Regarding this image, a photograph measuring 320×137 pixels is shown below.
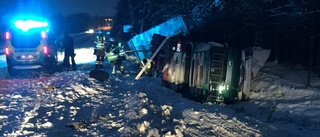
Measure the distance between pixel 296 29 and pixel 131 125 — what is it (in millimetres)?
8409

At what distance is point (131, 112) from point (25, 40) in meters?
8.24

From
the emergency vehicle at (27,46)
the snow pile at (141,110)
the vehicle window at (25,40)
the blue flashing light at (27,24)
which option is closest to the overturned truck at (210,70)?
the snow pile at (141,110)

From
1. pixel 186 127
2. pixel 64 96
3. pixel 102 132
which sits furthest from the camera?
pixel 64 96

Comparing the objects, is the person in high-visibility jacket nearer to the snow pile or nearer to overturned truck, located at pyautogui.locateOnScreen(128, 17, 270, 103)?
the snow pile

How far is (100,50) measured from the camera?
532 inches

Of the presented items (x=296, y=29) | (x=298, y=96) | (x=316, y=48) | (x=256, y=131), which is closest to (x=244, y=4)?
(x=296, y=29)

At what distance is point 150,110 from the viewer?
6.61 metres

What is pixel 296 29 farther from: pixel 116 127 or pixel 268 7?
A: pixel 116 127

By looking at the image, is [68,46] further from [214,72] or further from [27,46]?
[214,72]

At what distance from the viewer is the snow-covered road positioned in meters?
5.52

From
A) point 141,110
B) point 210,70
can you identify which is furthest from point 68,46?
point 141,110

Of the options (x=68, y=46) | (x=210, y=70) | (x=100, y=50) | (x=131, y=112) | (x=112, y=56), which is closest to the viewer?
(x=131, y=112)

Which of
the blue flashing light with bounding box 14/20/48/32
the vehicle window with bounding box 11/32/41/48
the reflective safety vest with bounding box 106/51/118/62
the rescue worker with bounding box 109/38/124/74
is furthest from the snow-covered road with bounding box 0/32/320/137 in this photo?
the blue flashing light with bounding box 14/20/48/32

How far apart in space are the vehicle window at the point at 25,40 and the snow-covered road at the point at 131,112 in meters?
2.81
